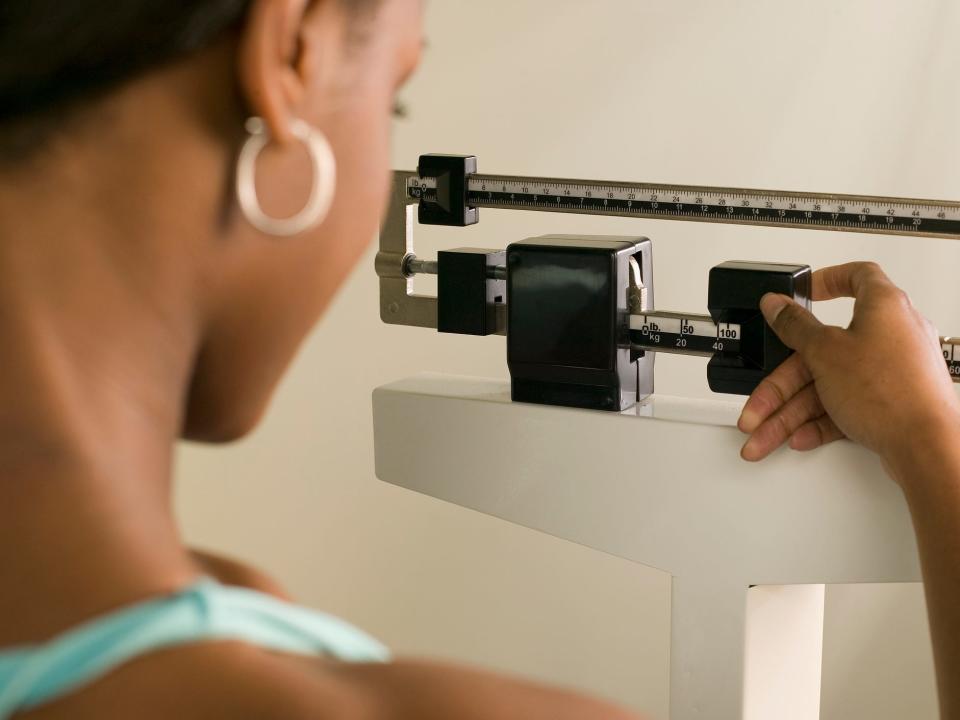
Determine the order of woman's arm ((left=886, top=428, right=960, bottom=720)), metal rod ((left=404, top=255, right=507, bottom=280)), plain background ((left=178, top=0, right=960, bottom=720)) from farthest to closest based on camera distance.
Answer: plain background ((left=178, top=0, right=960, bottom=720)) < metal rod ((left=404, top=255, right=507, bottom=280)) < woman's arm ((left=886, top=428, right=960, bottom=720))

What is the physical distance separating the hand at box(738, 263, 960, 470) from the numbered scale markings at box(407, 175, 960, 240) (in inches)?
1.9

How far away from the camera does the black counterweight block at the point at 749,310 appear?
109 cm

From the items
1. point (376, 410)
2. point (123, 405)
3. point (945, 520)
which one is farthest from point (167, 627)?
point (376, 410)

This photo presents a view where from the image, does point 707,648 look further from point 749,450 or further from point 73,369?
point 73,369

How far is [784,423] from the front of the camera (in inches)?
41.8

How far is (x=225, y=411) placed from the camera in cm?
49

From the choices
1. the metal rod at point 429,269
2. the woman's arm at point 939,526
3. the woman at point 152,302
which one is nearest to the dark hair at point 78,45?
the woman at point 152,302

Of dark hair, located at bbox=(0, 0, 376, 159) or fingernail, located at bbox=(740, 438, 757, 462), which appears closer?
dark hair, located at bbox=(0, 0, 376, 159)

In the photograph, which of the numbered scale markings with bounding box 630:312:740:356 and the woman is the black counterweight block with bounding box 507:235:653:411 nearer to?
the numbered scale markings with bounding box 630:312:740:356

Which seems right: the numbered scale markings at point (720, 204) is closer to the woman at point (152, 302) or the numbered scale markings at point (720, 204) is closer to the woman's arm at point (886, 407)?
the woman's arm at point (886, 407)

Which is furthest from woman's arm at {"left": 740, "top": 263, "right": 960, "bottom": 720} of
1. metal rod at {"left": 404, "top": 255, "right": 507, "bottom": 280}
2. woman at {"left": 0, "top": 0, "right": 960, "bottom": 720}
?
woman at {"left": 0, "top": 0, "right": 960, "bottom": 720}

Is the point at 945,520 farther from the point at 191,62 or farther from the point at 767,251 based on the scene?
the point at 767,251

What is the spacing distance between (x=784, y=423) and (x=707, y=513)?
111 millimetres

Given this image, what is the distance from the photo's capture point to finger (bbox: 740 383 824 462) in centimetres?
106
